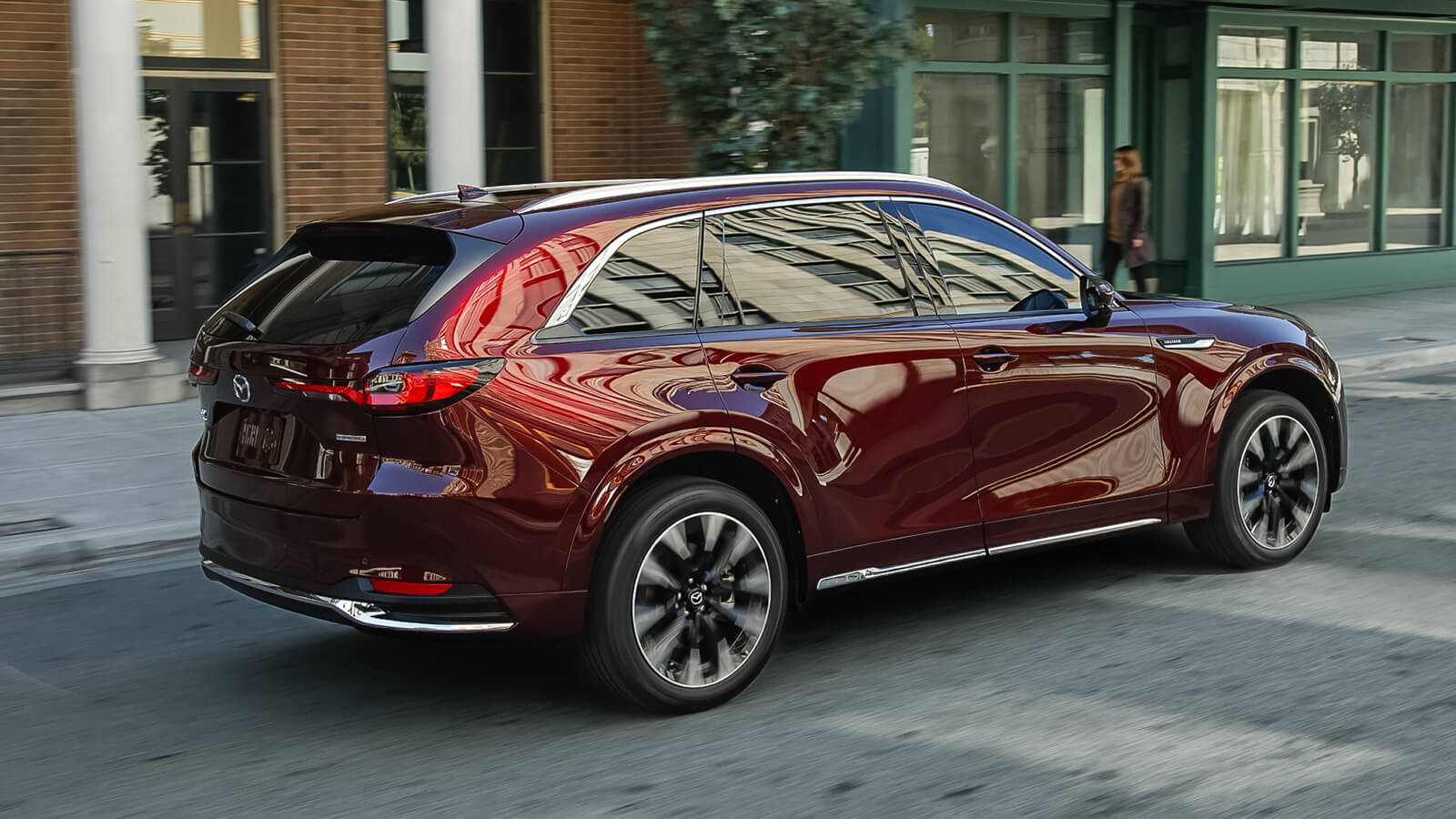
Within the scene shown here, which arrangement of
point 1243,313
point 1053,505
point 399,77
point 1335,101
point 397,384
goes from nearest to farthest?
point 397,384, point 1053,505, point 1243,313, point 399,77, point 1335,101

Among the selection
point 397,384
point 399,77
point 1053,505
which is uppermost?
point 399,77

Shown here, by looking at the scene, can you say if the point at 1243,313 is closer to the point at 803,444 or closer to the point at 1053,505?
the point at 1053,505

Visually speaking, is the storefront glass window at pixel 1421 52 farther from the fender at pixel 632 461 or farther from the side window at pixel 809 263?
the fender at pixel 632 461

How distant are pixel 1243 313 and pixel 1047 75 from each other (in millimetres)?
11612

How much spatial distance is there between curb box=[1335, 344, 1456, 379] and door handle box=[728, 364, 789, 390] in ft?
32.5

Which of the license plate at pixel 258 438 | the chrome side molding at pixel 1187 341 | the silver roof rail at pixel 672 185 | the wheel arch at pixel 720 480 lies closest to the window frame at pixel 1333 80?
the chrome side molding at pixel 1187 341

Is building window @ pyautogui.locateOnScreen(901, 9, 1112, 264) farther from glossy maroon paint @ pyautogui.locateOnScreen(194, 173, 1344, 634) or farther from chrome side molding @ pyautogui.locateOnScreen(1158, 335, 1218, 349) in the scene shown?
glossy maroon paint @ pyautogui.locateOnScreen(194, 173, 1344, 634)

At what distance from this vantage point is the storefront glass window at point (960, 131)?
55.0 ft

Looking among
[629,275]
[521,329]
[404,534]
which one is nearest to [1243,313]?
[629,275]

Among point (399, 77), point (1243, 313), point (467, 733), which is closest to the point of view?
point (467, 733)

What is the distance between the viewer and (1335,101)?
2075 centimetres

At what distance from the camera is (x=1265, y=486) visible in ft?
22.2

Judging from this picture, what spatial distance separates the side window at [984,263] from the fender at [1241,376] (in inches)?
31.8

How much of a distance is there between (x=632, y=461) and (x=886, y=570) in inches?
45.9
